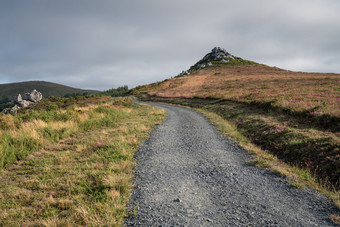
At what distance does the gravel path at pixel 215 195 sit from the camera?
12.2 ft

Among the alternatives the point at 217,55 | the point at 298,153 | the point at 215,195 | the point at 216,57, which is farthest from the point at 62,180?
the point at 217,55

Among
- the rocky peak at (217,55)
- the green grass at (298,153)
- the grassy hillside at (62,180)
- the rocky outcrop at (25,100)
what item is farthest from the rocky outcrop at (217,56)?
the grassy hillside at (62,180)

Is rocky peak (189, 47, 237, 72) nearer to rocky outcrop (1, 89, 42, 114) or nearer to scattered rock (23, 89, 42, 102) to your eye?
scattered rock (23, 89, 42, 102)

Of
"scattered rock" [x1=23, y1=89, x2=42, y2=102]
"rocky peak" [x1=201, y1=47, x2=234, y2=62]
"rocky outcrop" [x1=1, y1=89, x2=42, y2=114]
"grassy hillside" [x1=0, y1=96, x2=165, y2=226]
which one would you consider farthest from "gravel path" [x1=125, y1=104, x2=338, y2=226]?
"rocky peak" [x1=201, y1=47, x2=234, y2=62]

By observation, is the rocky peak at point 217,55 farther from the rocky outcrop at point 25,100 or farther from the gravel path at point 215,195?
the gravel path at point 215,195

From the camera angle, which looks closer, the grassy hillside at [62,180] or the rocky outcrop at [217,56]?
the grassy hillside at [62,180]

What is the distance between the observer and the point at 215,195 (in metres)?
4.68

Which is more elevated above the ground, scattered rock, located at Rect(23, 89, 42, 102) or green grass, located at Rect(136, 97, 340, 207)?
scattered rock, located at Rect(23, 89, 42, 102)

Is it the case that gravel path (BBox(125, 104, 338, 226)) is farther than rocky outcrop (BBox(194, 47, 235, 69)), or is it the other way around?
rocky outcrop (BBox(194, 47, 235, 69))

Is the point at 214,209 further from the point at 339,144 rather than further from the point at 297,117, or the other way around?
the point at 297,117

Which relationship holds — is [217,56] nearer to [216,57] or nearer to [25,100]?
[216,57]

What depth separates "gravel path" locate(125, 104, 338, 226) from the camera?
12.2 feet

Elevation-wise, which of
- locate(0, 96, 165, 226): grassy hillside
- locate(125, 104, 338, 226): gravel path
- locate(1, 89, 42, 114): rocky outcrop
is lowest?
locate(125, 104, 338, 226): gravel path

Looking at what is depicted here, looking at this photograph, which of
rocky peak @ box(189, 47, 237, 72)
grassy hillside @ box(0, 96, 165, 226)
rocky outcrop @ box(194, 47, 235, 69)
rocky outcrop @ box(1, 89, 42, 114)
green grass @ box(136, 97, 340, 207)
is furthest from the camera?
rocky outcrop @ box(194, 47, 235, 69)
